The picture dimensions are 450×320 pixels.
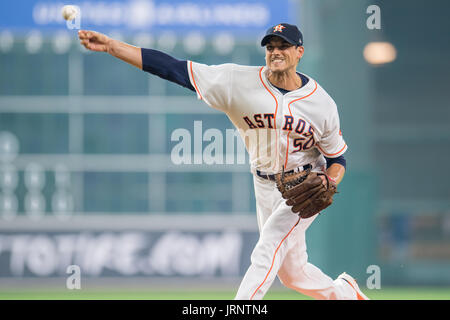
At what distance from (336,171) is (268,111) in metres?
0.53

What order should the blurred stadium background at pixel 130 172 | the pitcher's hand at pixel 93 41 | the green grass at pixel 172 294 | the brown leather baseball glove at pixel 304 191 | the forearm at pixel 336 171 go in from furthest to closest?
the blurred stadium background at pixel 130 172 < the green grass at pixel 172 294 < the forearm at pixel 336 171 < the brown leather baseball glove at pixel 304 191 < the pitcher's hand at pixel 93 41

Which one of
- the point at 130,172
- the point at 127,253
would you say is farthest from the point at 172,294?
the point at 130,172

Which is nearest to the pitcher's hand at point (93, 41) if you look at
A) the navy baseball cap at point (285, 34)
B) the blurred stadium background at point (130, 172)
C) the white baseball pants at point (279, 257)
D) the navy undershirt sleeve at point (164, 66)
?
the navy undershirt sleeve at point (164, 66)

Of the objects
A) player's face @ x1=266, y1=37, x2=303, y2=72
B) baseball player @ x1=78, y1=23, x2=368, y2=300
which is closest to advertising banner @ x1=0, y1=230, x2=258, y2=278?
baseball player @ x1=78, y1=23, x2=368, y2=300

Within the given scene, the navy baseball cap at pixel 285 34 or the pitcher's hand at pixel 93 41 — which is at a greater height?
the navy baseball cap at pixel 285 34

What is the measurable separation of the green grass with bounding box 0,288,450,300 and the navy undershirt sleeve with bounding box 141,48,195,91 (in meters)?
3.84

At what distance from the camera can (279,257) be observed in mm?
3715

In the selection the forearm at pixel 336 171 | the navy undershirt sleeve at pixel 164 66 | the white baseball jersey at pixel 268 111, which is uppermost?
the navy undershirt sleeve at pixel 164 66

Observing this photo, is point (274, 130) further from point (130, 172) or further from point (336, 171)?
point (130, 172)

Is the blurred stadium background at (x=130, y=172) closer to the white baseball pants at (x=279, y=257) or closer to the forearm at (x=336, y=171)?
the white baseball pants at (x=279, y=257)

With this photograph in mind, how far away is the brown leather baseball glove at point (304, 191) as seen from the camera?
3.66 metres

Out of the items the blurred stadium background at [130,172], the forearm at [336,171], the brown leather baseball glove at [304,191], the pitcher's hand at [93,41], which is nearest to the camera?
the pitcher's hand at [93,41]

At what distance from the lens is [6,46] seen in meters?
8.73
